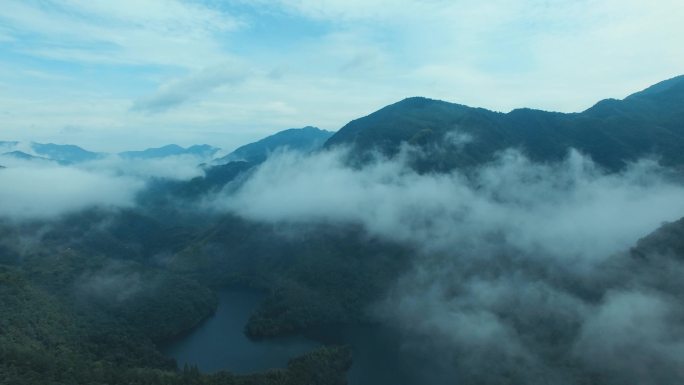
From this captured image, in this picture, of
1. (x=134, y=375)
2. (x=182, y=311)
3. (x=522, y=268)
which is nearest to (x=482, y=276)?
(x=522, y=268)

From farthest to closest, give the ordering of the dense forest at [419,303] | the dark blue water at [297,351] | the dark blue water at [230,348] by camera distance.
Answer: the dark blue water at [230,348]
the dark blue water at [297,351]
the dense forest at [419,303]

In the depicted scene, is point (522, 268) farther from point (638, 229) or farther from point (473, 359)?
point (473, 359)

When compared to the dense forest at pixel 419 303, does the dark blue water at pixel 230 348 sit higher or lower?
lower

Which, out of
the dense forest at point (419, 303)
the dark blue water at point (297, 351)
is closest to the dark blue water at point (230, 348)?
the dark blue water at point (297, 351)

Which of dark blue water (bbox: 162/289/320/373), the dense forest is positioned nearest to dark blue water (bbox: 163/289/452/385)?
dark blue water (bbox: 162/289/320/373)

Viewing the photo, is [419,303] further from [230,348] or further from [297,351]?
[230,348]

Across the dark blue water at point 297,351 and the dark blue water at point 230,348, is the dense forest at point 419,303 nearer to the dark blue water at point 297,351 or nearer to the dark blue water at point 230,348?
the dark blue water at point 297,351

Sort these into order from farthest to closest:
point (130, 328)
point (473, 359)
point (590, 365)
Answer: point (130, 328) < point (473, 359) < point (590, 365)

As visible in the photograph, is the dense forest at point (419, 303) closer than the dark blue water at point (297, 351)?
Yes

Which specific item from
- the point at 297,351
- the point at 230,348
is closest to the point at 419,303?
the point at 297,351
